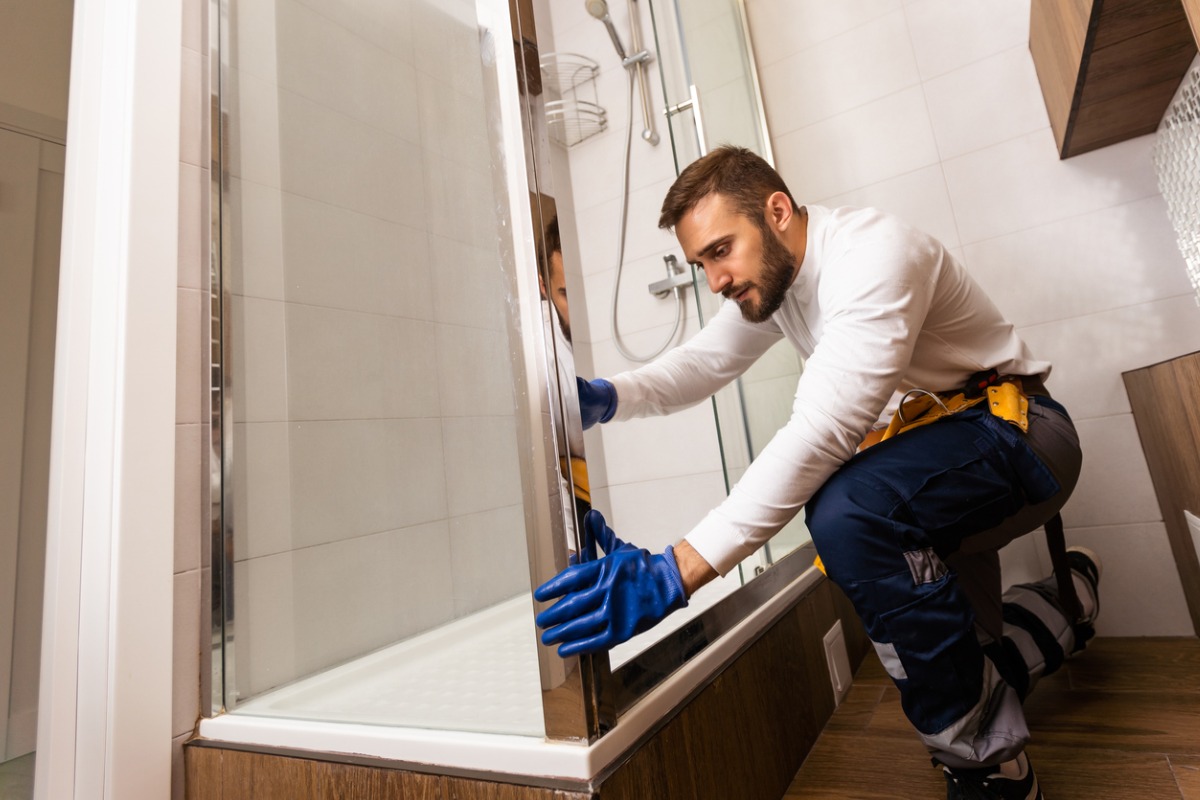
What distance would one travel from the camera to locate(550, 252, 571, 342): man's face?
67 cm

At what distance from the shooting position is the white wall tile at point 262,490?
92 centimetres

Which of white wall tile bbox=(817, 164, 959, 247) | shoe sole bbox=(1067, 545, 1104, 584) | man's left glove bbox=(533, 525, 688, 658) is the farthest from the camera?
white wall tile bbox=(817, 164, 959, 247)

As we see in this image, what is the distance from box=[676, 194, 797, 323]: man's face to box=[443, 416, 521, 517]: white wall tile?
535mm

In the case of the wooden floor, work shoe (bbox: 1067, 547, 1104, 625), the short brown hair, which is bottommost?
the wooden floor

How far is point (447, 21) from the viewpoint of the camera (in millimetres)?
784

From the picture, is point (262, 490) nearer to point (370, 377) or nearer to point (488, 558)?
point (370, 377)

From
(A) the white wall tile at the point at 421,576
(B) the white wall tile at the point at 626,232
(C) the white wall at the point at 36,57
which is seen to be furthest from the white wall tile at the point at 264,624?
(B) the white wall tile at the point at 626,232

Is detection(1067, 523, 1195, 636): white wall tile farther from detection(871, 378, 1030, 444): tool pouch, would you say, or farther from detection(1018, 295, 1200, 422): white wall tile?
detection(871, 378, 1030, 444): tool pouch

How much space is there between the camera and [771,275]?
1038mm

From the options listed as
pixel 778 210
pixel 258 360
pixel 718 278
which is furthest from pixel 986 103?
pixel 258 360

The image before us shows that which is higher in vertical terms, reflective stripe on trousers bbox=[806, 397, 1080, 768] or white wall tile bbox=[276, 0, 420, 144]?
white wall tile bbox=[276, 0, 420, 144]

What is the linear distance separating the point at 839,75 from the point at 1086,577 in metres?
1.33

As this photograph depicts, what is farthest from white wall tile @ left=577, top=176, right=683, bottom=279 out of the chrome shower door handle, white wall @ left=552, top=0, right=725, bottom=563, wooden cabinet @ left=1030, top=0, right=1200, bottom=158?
wooden cabinet @ left=1030, top=0, right=1200, bottom=158

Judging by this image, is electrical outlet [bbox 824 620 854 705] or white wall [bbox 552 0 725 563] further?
white wall [bbox 552 0 725 563]
